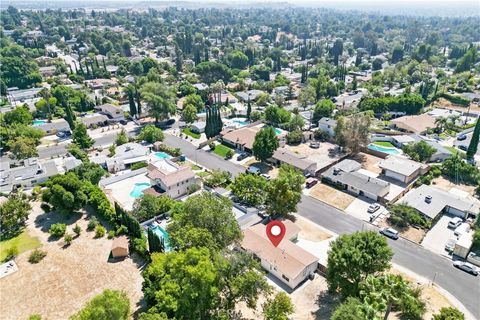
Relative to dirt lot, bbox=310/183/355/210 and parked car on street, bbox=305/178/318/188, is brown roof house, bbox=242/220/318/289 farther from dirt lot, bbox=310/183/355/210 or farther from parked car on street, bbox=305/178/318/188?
parked car on street, bbox=305/178/318/188

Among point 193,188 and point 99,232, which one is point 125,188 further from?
point 99,232

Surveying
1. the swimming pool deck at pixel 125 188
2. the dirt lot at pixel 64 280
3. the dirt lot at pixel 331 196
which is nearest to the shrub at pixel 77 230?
the dirt lot at pixel 64 280

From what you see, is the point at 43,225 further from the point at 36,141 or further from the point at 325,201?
the point at 325,201

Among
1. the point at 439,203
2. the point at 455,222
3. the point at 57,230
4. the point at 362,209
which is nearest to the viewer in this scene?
the point at 57,230

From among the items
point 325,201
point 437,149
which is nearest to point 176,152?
point 325,201

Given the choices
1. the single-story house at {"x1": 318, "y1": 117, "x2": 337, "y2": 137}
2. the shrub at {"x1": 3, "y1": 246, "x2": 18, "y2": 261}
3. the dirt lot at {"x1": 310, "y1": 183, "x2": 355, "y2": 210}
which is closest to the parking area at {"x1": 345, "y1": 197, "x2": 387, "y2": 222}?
the dirt lot at {"x1": 310, "y1": 183, "x2": 355, "y2": 210}

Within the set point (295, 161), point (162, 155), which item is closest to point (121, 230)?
point (162, 155)
